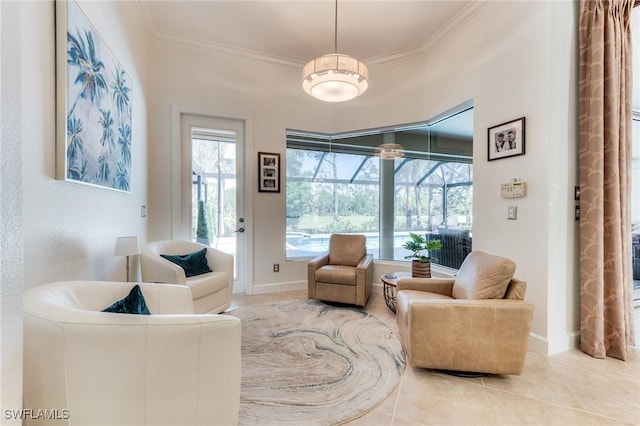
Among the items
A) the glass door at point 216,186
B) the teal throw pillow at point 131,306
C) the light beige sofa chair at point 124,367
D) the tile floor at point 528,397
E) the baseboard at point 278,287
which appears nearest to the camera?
the light beige sofa chair at point 124,367

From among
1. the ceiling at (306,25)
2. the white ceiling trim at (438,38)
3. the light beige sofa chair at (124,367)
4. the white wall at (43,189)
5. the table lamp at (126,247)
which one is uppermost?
the ceiling at (306,25)

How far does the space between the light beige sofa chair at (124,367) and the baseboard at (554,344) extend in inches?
99.9

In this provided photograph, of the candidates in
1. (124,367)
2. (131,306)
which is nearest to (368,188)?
(131,306)

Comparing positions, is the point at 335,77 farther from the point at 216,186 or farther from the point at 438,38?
the point at 216,186

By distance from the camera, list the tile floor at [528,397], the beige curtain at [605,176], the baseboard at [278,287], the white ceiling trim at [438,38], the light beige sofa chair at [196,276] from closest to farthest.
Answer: the tile floor at [528,397], the beige curtain at [605,176], the light beige sofa chair at [196,276], the white ceiling trim at [438,38], the baseboard at [278,287]

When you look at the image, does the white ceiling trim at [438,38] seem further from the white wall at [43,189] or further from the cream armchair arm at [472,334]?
the white wall at [43,189]

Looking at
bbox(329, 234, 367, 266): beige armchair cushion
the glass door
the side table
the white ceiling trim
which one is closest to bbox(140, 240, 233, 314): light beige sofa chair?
the glass door

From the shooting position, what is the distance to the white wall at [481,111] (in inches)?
91.5

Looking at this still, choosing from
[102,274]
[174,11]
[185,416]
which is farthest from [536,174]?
[174,11]

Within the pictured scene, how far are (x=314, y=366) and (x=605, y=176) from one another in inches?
111

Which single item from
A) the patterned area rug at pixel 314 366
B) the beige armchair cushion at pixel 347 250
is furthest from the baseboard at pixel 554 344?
the beige armchair cushion at pixel 347 250

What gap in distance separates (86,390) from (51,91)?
5.35 ft

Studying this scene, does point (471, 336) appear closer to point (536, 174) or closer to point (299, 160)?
point (536, 174)

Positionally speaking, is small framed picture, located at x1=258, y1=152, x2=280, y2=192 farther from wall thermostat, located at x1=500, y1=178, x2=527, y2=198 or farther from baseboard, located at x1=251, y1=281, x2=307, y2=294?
wall thermostat, located at x1=500, y1=178, x2=527, y2=198
